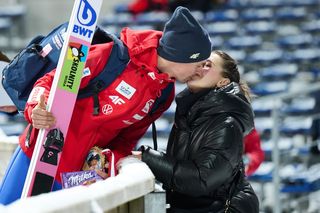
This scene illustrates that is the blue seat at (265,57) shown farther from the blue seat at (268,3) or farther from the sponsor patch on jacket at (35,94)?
the sponsor patch on jacket at (35,94)

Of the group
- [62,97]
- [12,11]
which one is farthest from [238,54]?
[62,97]

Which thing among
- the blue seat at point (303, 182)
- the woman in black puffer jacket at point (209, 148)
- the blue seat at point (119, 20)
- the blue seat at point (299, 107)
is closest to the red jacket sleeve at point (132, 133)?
the woman in black puffer jacket at point (209, 148)

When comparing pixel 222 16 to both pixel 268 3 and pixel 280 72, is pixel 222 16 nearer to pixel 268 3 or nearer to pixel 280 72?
pixel 268 3

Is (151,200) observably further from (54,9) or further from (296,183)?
(54,9)

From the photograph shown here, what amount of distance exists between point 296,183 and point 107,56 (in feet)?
13.8

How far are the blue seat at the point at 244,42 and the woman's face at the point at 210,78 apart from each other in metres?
8.00

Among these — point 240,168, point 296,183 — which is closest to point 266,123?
point 296,183

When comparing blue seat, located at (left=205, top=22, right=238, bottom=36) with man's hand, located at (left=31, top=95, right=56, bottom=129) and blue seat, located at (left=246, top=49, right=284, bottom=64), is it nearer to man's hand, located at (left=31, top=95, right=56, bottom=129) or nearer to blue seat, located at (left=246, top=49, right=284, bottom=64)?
blue seat, located at (left=246, top=49, right=284, bottom=64)

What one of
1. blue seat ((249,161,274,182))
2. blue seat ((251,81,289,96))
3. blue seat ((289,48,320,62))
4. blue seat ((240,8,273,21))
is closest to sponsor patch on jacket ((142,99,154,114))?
blue seat ((249,161,274,182))

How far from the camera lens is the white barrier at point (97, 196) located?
1821mm

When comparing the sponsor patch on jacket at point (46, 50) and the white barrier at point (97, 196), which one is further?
the sponsor patch on jacket at point (46, 50)

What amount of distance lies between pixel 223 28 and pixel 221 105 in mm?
8750

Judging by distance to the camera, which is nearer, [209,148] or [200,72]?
[209,148]

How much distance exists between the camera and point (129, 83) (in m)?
3.03
